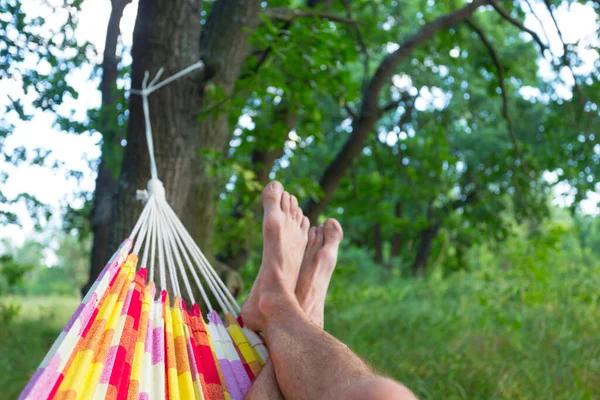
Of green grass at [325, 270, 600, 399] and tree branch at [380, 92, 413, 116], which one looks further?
tree branch at [380, 92, 413, 116]

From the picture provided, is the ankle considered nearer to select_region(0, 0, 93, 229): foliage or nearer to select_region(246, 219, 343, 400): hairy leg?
select_region(246, 219, 343, 400): hairy leg

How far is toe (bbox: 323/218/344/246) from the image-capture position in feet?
6.11

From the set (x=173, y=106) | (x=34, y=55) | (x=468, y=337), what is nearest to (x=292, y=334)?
(x=173, y=106)

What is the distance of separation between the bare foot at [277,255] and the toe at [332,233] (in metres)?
0.06

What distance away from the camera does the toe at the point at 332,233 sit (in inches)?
73.3

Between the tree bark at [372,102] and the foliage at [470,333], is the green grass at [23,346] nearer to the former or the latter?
the foliage at [470,333]

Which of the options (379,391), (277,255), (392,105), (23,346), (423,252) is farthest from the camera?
(423,252)

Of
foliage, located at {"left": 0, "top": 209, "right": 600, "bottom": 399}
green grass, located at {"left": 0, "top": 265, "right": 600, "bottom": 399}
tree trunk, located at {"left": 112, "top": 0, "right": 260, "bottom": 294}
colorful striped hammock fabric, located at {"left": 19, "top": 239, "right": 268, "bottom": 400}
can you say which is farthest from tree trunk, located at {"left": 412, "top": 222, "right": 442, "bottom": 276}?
colorful striped hammock fabric, located at {"left": 19, "top": 239, "right": 268, "bottom": 400}

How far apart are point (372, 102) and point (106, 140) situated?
1.67 m

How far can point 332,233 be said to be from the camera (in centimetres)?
188

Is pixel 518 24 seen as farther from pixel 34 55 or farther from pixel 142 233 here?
pixel 142 233

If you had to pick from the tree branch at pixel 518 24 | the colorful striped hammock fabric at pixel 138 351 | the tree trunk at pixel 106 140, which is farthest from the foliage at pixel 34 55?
the tree branch at pixel 518 24

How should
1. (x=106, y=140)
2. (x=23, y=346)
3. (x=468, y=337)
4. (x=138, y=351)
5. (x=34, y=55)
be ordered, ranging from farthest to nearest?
(x=23, y=346) → (x=468, y=337) → (x=106, y=140) → (x=34, y=55) → (x=138, y=351)

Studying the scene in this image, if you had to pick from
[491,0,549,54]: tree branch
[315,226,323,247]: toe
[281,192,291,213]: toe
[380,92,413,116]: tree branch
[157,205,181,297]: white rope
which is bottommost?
[157,205,181,297]: white rope
